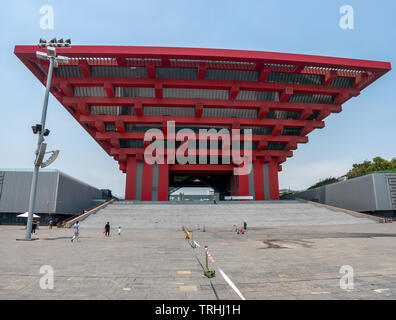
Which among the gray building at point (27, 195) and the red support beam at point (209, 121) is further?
the red support beam at point (209, 121)

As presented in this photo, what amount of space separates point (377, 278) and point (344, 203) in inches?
1729

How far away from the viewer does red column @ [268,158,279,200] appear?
46.0m

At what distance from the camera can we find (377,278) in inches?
253

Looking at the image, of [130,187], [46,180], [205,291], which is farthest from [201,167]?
[205,291]

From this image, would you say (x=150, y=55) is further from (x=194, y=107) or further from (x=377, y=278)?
(x=377, y=278)

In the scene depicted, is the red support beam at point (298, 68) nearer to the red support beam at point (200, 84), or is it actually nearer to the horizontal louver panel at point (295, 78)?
the horizontal louver panel at point (295, 78)

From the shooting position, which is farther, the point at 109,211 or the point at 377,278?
the point at 109,211

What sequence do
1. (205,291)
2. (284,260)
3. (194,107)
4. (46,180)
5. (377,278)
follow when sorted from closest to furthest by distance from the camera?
(205,291) < (377,278) < (284,260) < (46,180) < (194,107)

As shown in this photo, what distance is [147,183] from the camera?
43281 millimetres

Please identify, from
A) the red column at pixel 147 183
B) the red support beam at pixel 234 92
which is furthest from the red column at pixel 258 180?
the red column at pixel 147 183

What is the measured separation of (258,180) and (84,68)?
115 feet

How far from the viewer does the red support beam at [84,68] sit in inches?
1294

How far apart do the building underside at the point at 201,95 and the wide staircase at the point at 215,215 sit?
8.99 meters

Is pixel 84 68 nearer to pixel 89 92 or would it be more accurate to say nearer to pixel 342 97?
pixel 89 92
